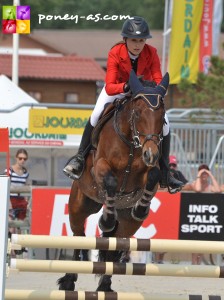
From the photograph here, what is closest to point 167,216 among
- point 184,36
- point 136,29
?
point 136,29

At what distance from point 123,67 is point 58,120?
6837 mm

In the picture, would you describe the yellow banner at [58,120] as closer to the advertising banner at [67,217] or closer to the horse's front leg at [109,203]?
the advertising banner at [67,217]

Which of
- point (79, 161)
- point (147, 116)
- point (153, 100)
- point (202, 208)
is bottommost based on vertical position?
point (202, 208)

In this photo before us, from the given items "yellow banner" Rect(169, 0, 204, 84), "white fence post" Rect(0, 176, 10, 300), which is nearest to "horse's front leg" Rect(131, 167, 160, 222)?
"white fence post" Rect(0, 176, 10, 300)

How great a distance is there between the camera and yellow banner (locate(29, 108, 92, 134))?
14906 mm

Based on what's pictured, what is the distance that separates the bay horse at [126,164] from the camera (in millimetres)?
7590

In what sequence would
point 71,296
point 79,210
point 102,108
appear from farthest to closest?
point 79,210, point 102,108, point 71,296

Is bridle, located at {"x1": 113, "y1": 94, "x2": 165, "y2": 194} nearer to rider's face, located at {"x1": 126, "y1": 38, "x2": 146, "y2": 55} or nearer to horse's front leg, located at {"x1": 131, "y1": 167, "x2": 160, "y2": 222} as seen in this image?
horse's front leg, located at {"x1": 131, "y1": 167, "x2": 160, "y2": 222}

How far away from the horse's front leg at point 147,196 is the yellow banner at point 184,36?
10786mm

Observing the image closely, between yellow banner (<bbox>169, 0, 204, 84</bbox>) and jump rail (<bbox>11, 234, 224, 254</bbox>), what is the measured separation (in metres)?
11.9

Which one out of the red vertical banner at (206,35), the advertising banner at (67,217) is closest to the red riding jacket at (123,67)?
the advertising banner at (67,217)

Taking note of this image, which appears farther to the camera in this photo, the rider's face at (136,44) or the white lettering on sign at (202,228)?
the white lettering on sign at (202,228)

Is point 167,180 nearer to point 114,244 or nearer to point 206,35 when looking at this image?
point 114,244

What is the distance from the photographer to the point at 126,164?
8.08 meters
